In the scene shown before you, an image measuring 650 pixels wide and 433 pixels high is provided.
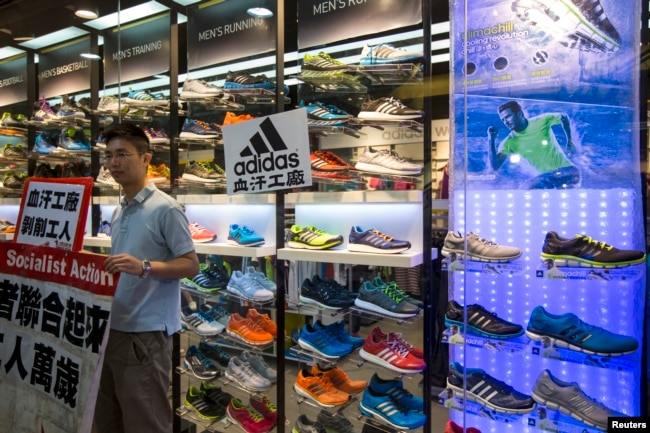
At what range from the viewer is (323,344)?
2.73 meters

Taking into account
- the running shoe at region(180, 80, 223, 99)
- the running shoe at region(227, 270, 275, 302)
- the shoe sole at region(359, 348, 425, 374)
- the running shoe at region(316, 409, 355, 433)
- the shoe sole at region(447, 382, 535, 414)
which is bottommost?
the running shoe at region(316, 409, 355, 433)

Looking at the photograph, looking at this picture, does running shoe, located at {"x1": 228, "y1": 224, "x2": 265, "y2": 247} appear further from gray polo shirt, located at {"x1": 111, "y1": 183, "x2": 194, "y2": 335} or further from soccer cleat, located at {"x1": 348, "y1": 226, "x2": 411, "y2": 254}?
gray polo shirt, located at {"x1": 111, "y1": 183, "x2": 194, "y2": 335}

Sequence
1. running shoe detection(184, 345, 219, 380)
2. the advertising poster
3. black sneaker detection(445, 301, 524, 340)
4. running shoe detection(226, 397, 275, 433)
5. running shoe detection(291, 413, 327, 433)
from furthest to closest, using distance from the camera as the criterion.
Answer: running shoe detection(184, 345, 219, 380) < running shoe detection(226, 397, 275, 433) < running shoe detection(291, 413, 327, 433) < black sneaker detection(445, 301, 524, 340) < the advertising poster

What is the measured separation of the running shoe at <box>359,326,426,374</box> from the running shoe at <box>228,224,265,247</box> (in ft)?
3.13

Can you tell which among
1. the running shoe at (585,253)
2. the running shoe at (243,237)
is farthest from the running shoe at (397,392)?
the running shoe at (243,237)

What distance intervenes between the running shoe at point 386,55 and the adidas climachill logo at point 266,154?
2.20 ft

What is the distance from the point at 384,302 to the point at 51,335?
5.27 feet

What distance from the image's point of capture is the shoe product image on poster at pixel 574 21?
2.34 metres

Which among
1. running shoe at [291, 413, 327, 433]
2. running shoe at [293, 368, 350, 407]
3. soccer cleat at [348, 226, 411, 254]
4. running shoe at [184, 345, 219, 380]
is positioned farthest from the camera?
running shoe at [184, 345, 219, 380]

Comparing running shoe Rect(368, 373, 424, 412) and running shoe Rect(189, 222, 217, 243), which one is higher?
running shoe Rect(189, 222, 217, 243)

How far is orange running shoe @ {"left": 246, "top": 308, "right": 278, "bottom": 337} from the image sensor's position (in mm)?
3104

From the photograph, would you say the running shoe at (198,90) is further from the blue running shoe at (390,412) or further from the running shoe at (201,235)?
the blue running shoe at (390,412)

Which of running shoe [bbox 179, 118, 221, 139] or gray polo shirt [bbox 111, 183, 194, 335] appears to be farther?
running shoe [bbox 179, 118, 221, 139]

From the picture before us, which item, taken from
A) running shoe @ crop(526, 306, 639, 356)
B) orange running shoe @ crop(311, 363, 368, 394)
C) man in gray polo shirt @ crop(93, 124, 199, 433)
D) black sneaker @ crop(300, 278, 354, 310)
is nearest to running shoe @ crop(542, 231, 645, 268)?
running shoe @ crop(526, 306, 639, 356)
